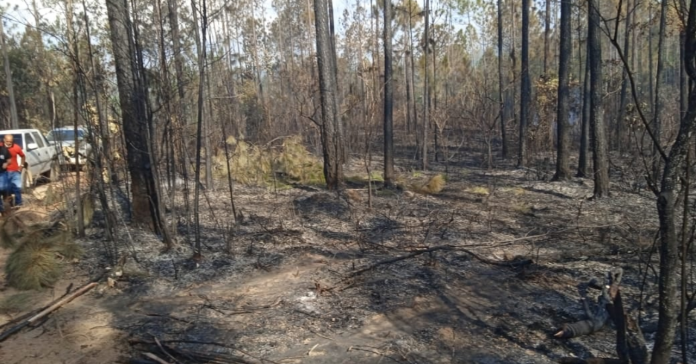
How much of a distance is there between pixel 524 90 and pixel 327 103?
809 cm

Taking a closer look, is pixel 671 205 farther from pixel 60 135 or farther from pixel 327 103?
pixel 327 103

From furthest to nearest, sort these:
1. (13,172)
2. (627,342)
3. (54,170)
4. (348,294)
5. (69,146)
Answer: (54,170), (69,146), (13,172), (348,294), (627,342)

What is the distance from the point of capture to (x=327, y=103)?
12.5 m

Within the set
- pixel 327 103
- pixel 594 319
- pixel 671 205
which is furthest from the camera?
pixel 327 103

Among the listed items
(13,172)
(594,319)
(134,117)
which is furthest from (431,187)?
(13,172)

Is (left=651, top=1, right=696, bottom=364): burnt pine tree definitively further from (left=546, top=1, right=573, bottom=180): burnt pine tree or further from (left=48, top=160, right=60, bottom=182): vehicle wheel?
(left=546, top=1, right=573, bottom=180): burnt pine tree

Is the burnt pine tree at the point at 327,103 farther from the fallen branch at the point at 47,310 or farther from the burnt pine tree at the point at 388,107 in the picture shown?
the fallen branch at the point at 47,310

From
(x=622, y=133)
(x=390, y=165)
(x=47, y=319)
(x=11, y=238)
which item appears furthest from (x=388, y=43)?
(x=622, y=133)

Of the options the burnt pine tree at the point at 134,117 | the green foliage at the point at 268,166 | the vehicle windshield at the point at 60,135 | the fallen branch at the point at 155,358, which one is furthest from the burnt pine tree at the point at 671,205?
the green foliage at the point at 268,166

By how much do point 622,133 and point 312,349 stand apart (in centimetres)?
1969

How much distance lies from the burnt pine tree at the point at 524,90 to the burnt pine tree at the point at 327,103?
24.1 feet

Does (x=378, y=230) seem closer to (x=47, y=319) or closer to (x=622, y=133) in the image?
(x=47, y=319)

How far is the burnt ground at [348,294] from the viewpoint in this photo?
15.3 ft

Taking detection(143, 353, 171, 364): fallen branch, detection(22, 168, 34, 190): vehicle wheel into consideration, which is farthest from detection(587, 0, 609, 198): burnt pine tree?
detection(22, 168, 34, 190): vehicle wheel
